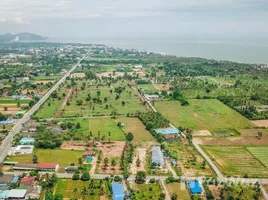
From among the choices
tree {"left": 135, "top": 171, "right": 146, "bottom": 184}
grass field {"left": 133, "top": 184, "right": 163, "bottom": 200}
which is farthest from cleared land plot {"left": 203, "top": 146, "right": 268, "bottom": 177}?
tree {"left": 135, "top": 171, "right": 146, "bottom": 184}

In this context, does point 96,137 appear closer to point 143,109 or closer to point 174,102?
point 143,109

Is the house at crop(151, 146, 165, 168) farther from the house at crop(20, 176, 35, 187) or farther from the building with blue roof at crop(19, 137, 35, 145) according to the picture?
the building with blue roof at crop(19, 137, 35, 145)

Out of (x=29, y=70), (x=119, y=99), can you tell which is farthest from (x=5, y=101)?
(x=29, y=70)

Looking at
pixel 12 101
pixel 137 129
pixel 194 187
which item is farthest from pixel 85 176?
pixel 12 101

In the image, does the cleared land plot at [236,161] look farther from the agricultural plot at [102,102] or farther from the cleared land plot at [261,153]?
the agricultural plot at [102,102]

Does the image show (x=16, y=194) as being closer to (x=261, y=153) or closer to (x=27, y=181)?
(x=27, y=181)
